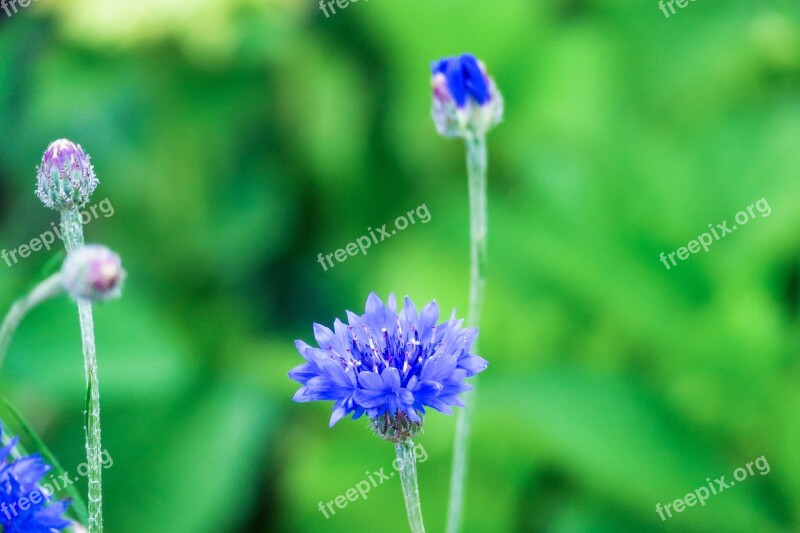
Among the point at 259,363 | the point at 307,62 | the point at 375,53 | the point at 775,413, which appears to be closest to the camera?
the point at 775,413

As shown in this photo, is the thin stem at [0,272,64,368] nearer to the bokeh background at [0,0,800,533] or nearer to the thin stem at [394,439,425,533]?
the thin stem at [394,439,425,533]

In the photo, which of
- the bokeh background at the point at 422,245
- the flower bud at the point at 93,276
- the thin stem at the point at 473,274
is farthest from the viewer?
the bokeh background at the point at 422,245

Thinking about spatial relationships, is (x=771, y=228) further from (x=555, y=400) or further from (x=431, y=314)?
(x=431, y=314)

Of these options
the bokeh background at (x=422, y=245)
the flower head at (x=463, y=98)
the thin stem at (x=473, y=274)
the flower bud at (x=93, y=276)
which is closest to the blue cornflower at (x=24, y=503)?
the flower bud at (x=93, y=276)

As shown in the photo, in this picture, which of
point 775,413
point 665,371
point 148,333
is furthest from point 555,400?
point 148,333

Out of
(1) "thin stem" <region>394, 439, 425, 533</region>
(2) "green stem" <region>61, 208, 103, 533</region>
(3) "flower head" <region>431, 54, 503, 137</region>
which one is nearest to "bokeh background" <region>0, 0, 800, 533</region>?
(3) "flower head" <region>431, 54, 503, 137</region>

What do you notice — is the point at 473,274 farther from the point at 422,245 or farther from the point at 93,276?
the point at 422,245

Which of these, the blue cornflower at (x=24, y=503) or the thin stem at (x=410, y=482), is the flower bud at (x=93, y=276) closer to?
the blue cornflower at (x=24, y=503)
